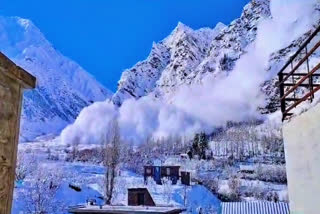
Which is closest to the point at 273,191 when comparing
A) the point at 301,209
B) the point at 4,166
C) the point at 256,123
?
the point at 301,209

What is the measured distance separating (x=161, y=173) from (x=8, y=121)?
101 ft

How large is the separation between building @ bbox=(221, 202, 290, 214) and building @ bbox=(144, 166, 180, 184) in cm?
1853

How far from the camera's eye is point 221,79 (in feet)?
384

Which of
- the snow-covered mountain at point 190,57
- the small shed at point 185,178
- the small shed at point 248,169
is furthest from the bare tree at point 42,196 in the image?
the snow-covered mountain at point 190,57

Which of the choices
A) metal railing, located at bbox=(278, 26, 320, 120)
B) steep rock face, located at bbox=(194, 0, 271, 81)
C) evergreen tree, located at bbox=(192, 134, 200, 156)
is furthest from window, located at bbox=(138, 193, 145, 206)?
steep rock face, located at bbox=(194, 0, 271, 81)

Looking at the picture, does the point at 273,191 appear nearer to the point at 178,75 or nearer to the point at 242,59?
the point at 242,59

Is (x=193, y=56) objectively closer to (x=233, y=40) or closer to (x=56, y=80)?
(x=233, y=40)

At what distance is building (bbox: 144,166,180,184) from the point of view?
99.9 feet

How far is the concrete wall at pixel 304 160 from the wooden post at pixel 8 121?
229 centimetres

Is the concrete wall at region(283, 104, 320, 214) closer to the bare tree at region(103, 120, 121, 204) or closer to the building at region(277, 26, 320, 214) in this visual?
the building at region(277, 26, 320, 214)

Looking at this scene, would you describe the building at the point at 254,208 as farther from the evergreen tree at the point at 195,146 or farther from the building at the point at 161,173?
the evergreen tree at the point at 195,146

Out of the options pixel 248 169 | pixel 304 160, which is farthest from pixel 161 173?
pixel 304 160

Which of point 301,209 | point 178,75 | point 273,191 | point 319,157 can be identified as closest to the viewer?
point 319,157

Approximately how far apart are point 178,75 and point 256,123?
2586 inches
